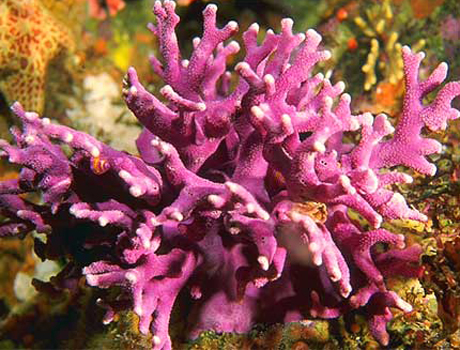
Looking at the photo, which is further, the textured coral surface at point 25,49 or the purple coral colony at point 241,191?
the textured coral surface at point 25,49

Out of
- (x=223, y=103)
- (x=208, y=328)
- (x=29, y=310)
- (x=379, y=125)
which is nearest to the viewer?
(x=379, y=125)

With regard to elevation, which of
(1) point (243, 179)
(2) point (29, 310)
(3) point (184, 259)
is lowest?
(2) point (29, 310)

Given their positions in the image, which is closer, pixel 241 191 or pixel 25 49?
pixel 241 191

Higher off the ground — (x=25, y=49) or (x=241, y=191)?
(x=25, y=49)

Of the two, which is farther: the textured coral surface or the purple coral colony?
the textured coral surface

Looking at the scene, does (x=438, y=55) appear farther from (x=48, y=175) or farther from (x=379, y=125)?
(x=48, y=175)

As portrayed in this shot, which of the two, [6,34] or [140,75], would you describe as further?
[140,75]

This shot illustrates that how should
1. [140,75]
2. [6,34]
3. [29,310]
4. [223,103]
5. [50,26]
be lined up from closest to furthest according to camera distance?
1. [223,103]
2. [29,310]
3. [6,34]
4. [50,26]
5. [140,75]

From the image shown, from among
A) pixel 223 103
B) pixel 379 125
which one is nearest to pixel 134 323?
pixel 223 103
